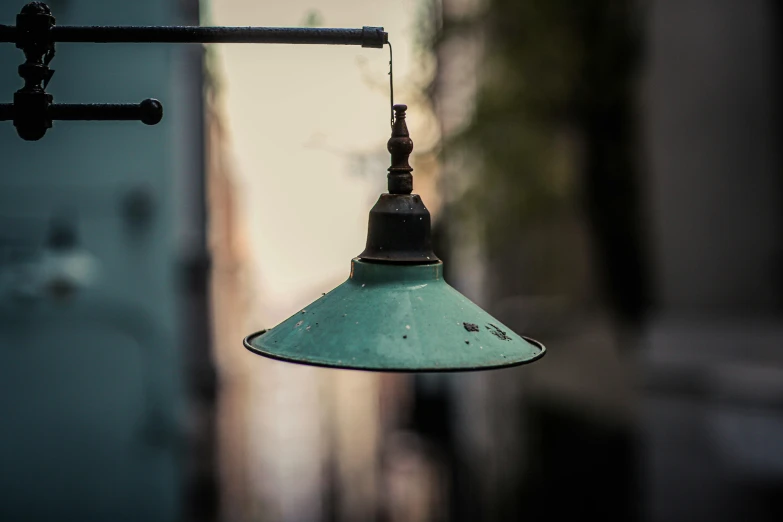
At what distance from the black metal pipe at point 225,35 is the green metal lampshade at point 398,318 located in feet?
0.70

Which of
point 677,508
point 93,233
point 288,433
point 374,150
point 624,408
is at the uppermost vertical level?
point 374,150

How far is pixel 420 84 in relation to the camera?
802 centimetres

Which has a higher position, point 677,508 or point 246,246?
point 246,246

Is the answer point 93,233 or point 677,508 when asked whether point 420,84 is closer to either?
point 93,233

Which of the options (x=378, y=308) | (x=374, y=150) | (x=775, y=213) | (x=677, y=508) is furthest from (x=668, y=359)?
(x=378, y=308)

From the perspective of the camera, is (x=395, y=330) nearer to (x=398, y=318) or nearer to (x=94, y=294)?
(x=398, y=318)

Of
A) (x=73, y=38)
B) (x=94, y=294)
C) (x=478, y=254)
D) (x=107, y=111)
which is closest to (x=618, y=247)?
(x=478, y=254)

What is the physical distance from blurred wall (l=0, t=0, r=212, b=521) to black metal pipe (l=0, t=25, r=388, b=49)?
18.7ft

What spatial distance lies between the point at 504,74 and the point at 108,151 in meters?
4.20

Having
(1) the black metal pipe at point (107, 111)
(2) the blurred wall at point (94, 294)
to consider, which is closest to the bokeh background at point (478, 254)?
(2) the blurred wall at point (94, 294)

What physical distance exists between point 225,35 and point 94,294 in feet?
20.7

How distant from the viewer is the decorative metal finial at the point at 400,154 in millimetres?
1980

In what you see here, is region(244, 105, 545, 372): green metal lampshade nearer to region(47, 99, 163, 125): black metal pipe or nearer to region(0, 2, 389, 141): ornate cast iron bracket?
region(0, 2, 389, 141): ornate cast iron bracket

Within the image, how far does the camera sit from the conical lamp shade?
5.65 ft
